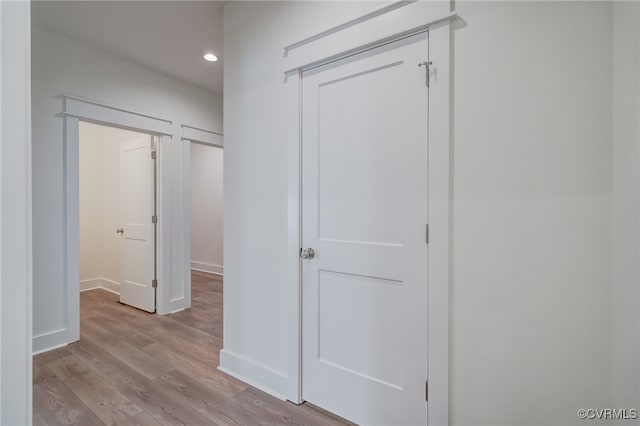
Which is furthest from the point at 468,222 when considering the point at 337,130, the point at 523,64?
the point at 337,130

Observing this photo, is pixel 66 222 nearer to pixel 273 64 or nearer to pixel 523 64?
pixel 273 64

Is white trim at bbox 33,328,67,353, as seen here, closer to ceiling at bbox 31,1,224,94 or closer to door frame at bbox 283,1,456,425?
ceiling at bbox 31,1,224,94

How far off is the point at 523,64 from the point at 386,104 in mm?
608

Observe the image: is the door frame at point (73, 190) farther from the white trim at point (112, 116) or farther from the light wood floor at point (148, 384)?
the light wood floor at point (148, 384)

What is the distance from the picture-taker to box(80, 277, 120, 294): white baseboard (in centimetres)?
451

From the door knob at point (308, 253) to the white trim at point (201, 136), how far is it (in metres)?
2.64

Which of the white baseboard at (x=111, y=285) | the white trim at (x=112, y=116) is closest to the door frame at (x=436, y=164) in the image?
the white trim at (x=112, y=116)

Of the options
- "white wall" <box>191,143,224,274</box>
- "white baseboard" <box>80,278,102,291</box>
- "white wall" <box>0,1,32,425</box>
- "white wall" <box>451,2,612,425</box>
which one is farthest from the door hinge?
"white baseboard" <box>80,278,102,291</box>

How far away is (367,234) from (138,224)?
3200 mm

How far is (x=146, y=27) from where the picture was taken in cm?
266

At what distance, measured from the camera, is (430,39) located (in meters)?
1.48

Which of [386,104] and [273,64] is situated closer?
[386,104]

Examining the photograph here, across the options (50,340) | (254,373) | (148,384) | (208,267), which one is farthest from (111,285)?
(254,373)

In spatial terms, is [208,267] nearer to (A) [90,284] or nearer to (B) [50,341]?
(A) [90,284]
